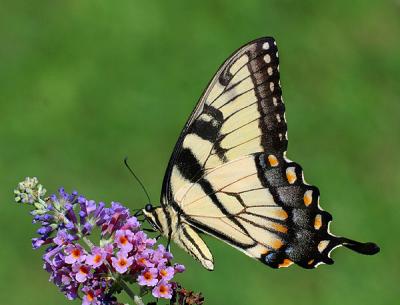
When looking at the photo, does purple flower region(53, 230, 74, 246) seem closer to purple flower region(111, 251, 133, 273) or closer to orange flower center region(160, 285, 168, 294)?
purple flower region(111, 251, 133, 273)

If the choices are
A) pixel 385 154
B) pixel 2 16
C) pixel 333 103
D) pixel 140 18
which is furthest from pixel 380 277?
pixel 2 16

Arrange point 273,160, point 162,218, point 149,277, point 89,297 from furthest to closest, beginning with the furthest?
point 273,160
point 162,218
point 149,277
point 89,297

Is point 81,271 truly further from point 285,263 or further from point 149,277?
point 285,263

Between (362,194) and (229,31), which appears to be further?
(229,31)

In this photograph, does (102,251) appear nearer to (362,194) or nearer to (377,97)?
(362,194)

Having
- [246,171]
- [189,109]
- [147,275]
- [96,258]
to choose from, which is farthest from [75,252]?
[189,109]

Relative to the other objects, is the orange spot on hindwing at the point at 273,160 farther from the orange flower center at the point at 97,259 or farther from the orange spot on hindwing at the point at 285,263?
the orange flower center at the point at 97,259

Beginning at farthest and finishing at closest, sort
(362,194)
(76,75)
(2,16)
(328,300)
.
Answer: (2,16) < (76,75) < (362,194) < (328,300)
